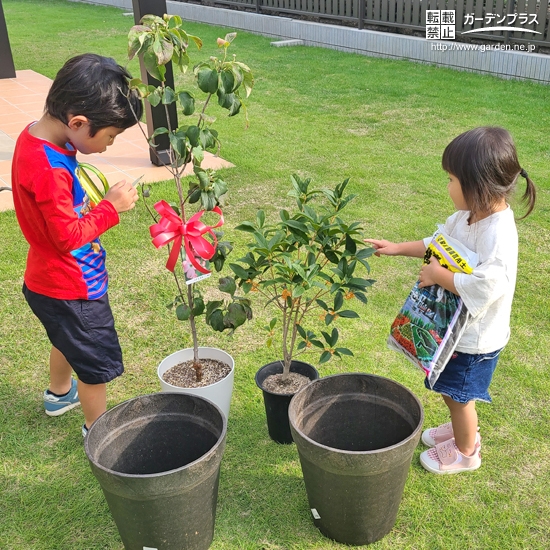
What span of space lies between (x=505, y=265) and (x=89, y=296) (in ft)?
4.70

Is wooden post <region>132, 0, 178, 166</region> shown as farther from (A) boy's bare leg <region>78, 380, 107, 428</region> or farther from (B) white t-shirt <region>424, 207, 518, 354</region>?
(B) white t-shirt <region>424, 207, 518, 354</region>

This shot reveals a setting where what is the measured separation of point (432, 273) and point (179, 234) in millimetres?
877

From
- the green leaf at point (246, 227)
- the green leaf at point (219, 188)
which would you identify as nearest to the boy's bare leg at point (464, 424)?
the green leaf at point (246, 227)

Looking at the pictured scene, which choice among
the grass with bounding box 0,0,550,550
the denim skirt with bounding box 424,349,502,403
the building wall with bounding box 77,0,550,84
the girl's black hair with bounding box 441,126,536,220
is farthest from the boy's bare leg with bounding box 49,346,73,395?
the building wall with bounding box 77,0,550,84

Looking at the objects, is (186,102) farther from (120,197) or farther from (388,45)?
(388,45)

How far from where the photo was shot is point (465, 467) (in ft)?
7.97

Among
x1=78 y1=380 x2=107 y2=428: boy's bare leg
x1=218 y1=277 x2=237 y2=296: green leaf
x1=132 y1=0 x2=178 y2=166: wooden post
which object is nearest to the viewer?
x1=218 y1=277 x2=237 y2=296: green leaf

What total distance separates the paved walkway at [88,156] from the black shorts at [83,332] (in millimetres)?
2861

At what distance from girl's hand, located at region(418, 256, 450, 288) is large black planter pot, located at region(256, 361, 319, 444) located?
0.66 metres

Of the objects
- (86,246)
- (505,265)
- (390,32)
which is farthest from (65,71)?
(390,32)

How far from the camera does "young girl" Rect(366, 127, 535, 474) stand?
2.01 metres

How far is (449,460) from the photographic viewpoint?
242cm

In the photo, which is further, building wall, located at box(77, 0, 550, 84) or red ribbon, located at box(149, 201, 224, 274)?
building wall, located at box(77, 0, 550, 84)

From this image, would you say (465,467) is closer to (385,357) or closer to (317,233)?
(385,357)
